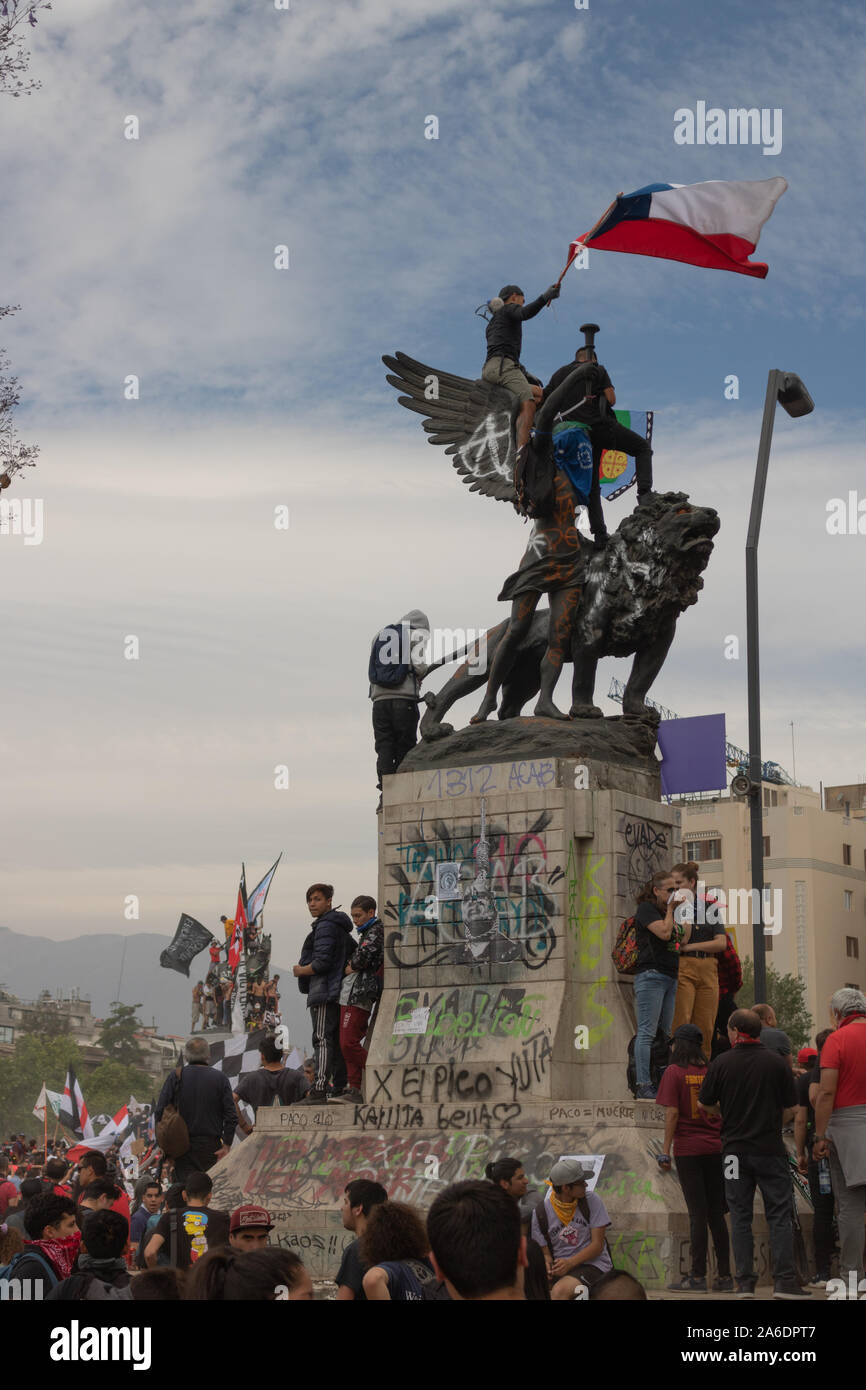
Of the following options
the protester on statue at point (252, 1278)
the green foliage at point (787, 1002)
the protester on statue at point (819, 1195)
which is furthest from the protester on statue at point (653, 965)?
the green foliage at point (787, 1002)

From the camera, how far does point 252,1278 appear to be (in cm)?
498

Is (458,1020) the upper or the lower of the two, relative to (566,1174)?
upper

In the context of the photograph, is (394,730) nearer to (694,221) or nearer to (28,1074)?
(694,221)

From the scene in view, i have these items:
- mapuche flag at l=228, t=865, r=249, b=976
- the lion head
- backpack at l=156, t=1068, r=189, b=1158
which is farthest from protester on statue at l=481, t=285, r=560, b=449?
mapuche flag at l=228, t=865, r=249, b=976

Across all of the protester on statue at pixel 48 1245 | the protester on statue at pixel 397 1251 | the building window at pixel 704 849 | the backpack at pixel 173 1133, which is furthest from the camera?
the building window at pixel 704 849

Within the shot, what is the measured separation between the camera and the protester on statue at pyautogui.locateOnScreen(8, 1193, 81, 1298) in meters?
7.27

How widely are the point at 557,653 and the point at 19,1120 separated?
108858 mm

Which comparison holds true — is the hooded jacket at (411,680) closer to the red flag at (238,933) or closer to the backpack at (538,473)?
the backpack at (538,473)

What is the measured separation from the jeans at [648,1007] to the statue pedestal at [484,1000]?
0.37 m

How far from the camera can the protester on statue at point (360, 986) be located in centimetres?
1505

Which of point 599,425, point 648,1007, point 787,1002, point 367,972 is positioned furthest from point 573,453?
point 787,1002

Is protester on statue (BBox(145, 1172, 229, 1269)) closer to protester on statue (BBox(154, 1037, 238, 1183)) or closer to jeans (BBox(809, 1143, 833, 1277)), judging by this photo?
protester on statue (BBox(154, 1037, 238, 1183))

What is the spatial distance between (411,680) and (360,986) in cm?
363
